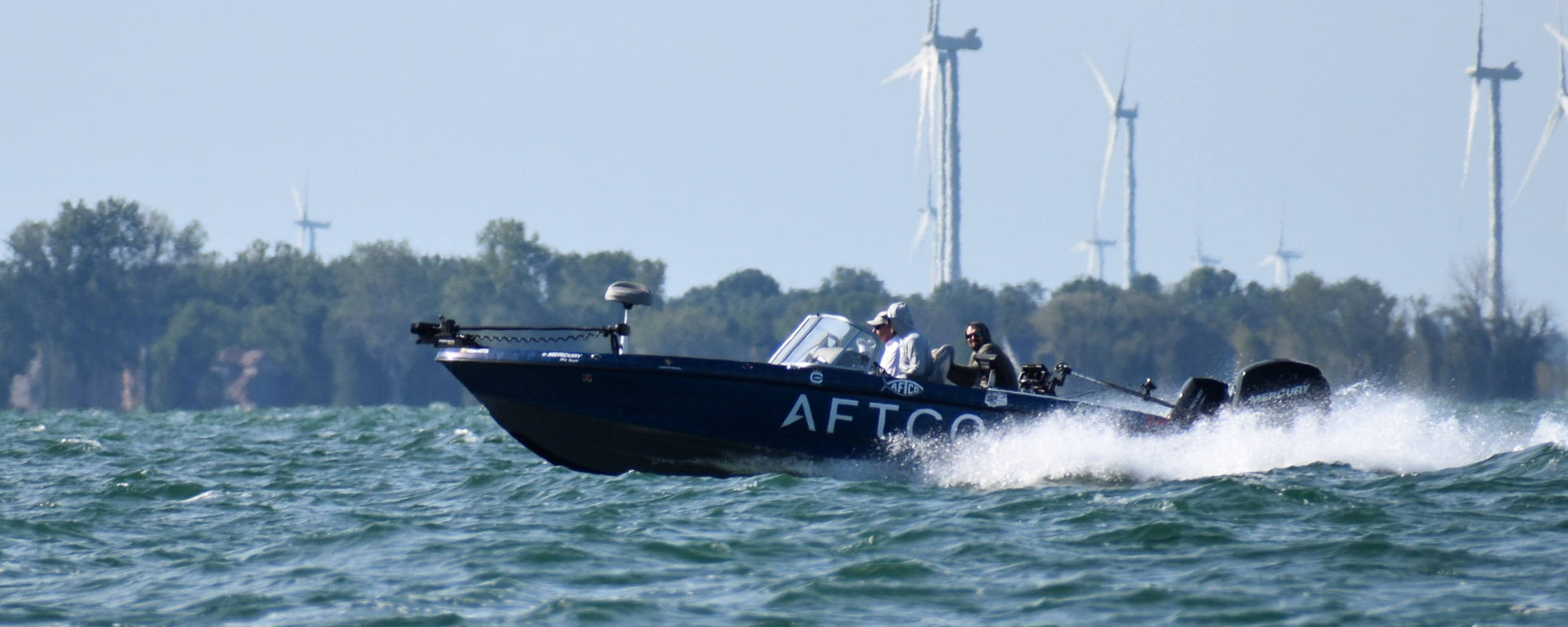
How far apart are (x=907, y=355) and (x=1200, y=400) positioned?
7.86ft

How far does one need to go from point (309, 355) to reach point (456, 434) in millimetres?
73699

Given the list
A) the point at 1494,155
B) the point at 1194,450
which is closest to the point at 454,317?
the point at 1494,155

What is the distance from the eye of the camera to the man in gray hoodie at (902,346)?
1298 centimetres

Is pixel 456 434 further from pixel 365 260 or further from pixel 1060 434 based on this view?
pixel 365 260

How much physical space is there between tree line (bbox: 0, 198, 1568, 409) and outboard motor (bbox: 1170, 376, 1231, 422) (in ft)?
242

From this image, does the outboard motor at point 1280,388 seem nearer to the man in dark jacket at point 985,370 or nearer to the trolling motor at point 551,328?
the man in dark jacket at point 985,370

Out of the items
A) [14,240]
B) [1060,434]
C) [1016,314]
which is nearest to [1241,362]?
[1016,314]

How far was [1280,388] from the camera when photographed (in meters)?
13.7

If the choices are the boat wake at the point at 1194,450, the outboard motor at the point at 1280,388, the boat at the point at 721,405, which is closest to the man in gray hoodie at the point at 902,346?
the boat at the point at 721,405

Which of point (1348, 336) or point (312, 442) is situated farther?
point (1348, 336)

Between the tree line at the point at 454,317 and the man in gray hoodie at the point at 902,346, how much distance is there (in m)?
74.0

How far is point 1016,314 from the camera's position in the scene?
99.2 m

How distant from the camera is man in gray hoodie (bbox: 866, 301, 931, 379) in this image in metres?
13.0

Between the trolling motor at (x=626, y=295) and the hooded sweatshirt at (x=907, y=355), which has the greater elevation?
the trolling motor at (x=626, y=295)
